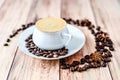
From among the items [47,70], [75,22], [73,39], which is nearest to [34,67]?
[47,70]

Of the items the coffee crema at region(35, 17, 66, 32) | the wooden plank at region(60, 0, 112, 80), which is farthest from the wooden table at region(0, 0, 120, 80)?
the coffee crema at region(35, 17, 66, 32)

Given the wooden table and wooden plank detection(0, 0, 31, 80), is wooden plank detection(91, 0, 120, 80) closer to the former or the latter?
the wooden table

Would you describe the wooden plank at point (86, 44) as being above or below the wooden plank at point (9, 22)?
above

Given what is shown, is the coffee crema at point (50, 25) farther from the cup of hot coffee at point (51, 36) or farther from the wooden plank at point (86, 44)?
the wooden plank at point (86, 44)

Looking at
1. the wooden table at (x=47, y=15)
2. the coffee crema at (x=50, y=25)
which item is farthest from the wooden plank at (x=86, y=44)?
the coffee crema at (x=50, y=25)

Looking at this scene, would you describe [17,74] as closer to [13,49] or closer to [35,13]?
[13,49]

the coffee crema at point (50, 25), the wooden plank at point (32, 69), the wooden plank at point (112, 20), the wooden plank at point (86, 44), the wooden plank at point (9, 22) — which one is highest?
the coffee crema at point (50, 25)

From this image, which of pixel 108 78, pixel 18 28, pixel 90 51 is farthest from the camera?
pixel 18 28
